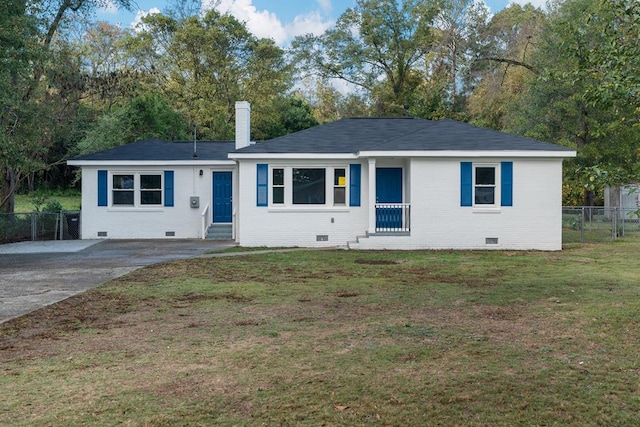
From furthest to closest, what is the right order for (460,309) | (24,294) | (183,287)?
(183,287) → (24,294) → (460,309)

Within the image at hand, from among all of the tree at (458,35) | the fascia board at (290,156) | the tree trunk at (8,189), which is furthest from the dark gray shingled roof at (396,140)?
the tree at (458,35)

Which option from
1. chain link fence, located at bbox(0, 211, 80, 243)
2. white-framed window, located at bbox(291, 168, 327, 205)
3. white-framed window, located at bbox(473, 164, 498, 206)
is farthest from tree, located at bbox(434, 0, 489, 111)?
chain link fence, located at bbox(0, 211, 80, 243)

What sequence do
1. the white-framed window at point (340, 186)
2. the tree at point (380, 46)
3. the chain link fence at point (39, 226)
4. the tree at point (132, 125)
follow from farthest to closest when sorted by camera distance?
the tree at point (380, 46), the tree at point (132, 125), the chain link fence at point (39, 226), the white-framed window at point (340, 186)

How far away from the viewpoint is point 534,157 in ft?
54.0

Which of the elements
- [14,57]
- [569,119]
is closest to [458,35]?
[569,119]

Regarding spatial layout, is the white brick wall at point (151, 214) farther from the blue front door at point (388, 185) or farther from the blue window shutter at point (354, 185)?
the blue front door at point (388, 185)

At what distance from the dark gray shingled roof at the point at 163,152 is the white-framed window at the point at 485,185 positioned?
8.65m

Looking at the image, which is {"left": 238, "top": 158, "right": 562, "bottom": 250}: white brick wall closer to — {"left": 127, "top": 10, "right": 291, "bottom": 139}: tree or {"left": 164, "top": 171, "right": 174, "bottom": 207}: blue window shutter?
{"left": 164, "top": 171, "right": 174, "bottom": 207}: blue window shutter

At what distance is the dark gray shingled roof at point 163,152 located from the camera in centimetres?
2022

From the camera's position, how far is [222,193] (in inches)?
811

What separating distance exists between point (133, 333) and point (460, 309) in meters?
4.22

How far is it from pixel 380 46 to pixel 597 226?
2228 centimetres

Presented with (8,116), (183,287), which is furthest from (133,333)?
(8,116)

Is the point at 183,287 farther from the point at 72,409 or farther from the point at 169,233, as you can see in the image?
the point at 169,233
